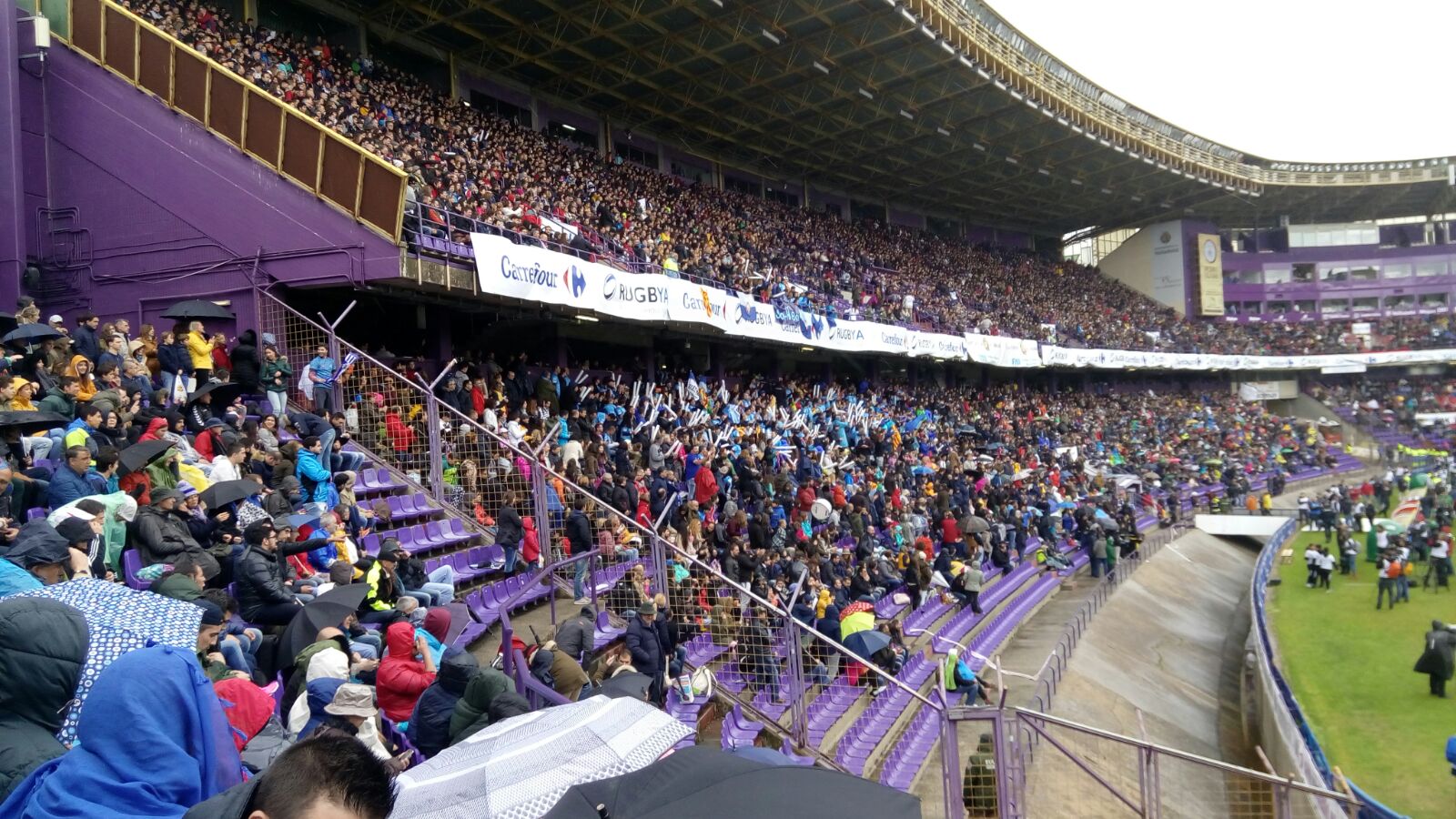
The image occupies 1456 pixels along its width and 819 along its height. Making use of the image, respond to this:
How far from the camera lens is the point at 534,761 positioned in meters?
3.54

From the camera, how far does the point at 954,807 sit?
22.0 ft

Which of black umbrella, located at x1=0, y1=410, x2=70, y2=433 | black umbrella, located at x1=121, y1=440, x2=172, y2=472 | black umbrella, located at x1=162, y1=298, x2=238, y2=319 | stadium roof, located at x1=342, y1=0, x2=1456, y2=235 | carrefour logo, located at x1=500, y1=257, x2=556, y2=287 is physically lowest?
black umbrella, located at x1=121, y1=440, x2=172, y2=472

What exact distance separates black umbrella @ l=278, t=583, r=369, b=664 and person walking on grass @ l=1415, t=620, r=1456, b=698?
56.7 feet

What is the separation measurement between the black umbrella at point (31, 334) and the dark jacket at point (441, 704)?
6604mm

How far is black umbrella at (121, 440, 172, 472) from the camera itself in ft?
24.3

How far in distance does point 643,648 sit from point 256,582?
9.58 feet

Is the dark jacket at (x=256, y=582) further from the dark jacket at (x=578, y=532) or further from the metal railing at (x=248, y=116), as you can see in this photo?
the metal railing at (x=248, y=116)

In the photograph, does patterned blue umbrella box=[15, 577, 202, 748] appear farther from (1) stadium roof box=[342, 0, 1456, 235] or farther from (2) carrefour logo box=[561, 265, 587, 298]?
(1) stadium roof box=[342, 0, 1456, 235]

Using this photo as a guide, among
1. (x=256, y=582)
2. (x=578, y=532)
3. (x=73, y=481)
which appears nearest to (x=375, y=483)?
(x=578, y=532)

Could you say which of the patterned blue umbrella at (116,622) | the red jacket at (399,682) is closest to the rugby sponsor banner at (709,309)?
the red jacket at (399,682)

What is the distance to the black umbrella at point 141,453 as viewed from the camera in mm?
7402

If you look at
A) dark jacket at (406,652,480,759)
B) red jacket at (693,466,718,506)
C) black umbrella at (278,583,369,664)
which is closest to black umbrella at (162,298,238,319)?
black umbrella at (278,583,369,664)

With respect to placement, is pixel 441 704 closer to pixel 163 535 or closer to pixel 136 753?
pixel 163 535

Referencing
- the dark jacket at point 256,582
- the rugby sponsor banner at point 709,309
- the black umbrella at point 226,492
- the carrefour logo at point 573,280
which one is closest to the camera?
the dark jacket at point 256,582
